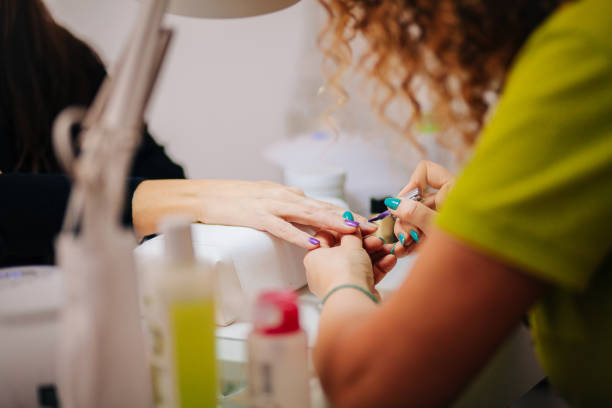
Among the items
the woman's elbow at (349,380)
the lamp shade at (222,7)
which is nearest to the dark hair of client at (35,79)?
the lamp shade at (222,7)

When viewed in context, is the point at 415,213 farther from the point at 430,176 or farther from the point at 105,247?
the point at 105,247

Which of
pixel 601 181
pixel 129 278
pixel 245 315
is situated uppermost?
pixel 601 181

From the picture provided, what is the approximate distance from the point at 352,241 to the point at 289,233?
10 cm

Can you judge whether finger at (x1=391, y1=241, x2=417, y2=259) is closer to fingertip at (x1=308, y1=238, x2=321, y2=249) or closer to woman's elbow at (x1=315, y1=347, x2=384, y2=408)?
→ fingertip at (x1=308, y1=238, x2=321, y2=249)

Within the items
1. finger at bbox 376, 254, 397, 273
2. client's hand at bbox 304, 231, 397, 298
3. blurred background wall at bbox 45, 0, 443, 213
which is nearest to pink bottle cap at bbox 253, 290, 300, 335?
client's hand at bbox 304, 231, 397, 298

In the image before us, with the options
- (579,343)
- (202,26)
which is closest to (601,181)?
(579,343)

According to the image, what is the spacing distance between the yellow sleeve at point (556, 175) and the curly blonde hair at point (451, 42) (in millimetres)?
94

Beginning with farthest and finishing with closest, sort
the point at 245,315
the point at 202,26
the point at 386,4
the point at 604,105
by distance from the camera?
1. the point at 202,26
2. the point at 245,315
3. the point at 386,4
4. the point at 604,105

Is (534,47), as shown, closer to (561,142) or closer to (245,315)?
(561,142)

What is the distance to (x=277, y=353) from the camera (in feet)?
1.40

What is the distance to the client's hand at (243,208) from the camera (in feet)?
2.55

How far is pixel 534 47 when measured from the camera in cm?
36

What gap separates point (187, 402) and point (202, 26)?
1157 millimetres

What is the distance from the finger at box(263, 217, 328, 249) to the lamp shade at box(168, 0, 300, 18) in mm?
309
